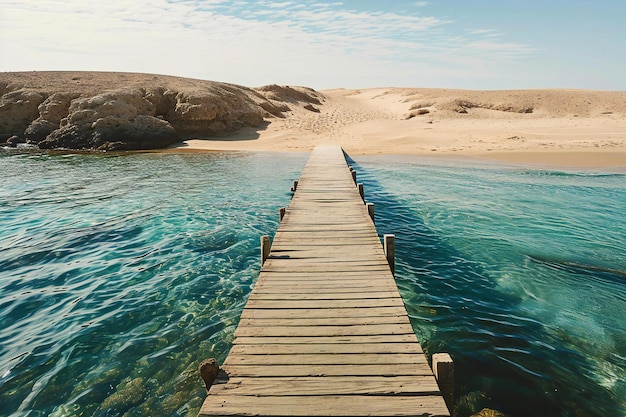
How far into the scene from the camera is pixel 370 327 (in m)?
4.24

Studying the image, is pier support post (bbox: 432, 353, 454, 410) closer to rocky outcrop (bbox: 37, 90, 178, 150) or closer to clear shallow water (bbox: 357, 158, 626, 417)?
clear shallow water (bbox: 357, 158, 626, 417)

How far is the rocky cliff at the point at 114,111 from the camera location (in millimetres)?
29344

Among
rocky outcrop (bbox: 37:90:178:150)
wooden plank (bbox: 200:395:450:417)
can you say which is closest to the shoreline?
rocky outcrop (bbox: 37:90:178:150)

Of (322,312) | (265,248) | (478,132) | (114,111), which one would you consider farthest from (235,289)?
(478,132)

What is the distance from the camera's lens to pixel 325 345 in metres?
3.92

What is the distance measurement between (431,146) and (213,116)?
18.6 m

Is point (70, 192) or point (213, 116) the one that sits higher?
point (213, 116)

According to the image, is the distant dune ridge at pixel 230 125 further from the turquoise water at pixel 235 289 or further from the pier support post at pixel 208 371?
the pier support post at pixel 208 371

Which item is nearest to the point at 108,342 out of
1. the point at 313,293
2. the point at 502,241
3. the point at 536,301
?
the point at 313,293

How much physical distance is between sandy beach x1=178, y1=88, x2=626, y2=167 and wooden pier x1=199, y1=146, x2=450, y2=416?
21155 millimetres

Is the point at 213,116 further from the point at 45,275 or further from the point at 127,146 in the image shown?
the point at 45,275

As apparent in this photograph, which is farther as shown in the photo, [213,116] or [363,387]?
[213,116]

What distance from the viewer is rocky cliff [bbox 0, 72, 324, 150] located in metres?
29.3

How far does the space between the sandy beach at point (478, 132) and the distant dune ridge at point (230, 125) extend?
0.09m
